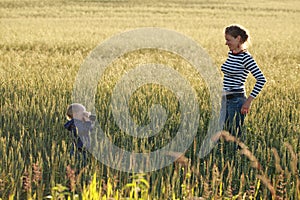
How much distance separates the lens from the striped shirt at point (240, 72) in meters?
4.39

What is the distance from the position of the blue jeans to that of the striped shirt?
92 mm

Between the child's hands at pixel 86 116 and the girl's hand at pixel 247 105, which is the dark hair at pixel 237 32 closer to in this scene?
the girl's hand at pixel 247 105

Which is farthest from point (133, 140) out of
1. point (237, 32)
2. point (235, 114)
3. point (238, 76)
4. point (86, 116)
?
point (237, 32)

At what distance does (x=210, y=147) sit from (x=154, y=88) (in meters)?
2.25

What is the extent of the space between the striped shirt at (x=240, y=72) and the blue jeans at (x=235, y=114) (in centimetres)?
9

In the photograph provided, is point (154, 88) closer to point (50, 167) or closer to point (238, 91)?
point (238, 91)

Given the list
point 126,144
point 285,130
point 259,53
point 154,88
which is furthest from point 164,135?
point 259,53

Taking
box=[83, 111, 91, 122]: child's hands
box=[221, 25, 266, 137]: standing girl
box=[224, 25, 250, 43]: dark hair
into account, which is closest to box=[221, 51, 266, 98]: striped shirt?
box=[221, 25, 266, 137]: standing girl

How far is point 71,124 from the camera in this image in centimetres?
404

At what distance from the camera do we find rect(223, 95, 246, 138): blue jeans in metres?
4.60

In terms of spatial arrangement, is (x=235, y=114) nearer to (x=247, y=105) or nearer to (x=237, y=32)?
(x=247, y=105)

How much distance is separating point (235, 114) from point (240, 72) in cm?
37

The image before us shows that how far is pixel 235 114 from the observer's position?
4535mm

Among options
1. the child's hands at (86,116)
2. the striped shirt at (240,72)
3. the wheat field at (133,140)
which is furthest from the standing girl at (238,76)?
the child's hands at (86,116)
